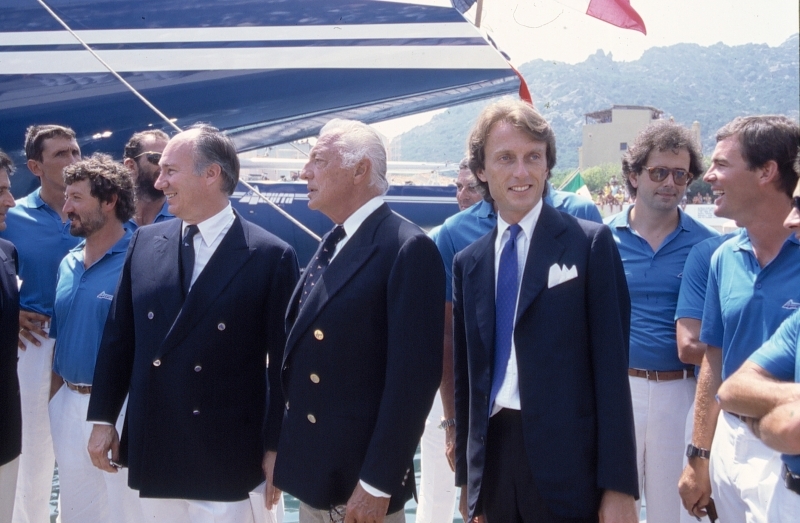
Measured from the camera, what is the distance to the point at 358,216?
2.10 meters

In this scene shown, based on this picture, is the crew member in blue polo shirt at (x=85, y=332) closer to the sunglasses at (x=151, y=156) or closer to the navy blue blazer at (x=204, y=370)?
the navy blue blazer at (x=204, y=370)

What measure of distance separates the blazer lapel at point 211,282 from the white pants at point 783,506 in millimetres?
1659

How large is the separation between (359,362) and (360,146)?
0.62 m

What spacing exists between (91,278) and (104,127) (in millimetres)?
4226

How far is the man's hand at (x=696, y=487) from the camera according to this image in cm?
230

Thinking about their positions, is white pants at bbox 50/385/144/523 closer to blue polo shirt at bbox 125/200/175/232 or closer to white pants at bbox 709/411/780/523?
blue polo shirt at bbox 125/200/175/232

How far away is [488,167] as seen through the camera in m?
2.02

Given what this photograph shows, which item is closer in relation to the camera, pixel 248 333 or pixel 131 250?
pixel 248 333

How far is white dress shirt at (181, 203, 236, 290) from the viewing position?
243 centimetres

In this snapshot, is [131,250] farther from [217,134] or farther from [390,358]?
[390,358]

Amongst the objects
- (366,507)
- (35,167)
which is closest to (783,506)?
(366,507)

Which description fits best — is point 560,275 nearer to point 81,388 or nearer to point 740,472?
point 740,472

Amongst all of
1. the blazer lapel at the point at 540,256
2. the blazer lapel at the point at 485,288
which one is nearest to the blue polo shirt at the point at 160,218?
the blazer lapel at the point at 485,288

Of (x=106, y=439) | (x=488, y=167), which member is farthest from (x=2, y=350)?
(x=488, y=167)
